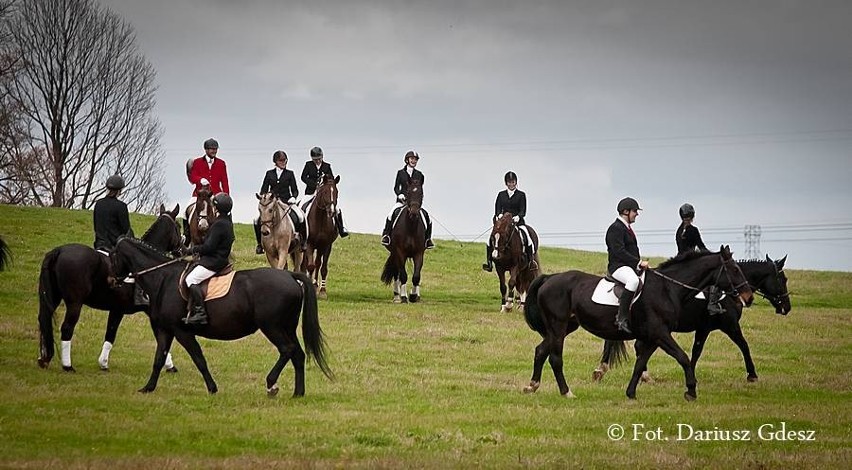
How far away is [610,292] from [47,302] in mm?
8445

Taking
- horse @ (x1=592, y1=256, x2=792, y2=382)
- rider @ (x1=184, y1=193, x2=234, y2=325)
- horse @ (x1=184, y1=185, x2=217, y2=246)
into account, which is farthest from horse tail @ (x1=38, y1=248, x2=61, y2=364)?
horse @ (x1=592, y1=256, x2=792, y2=382)

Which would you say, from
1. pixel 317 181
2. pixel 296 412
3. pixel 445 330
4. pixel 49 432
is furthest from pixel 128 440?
pixel 317 181

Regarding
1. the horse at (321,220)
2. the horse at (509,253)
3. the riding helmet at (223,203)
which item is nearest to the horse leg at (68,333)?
the riding helmet at (223,203)

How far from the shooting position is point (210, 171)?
1047 inches

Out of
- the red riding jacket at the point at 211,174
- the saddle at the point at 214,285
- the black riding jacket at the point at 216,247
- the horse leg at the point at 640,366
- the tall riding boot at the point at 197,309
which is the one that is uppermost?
the red riding jacket at the point at 211,174

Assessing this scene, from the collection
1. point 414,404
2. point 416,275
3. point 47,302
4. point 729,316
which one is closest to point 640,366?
point 729,316

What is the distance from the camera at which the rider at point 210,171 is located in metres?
26.5

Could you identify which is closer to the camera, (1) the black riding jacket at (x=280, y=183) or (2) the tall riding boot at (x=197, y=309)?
(2) the tall riding boot at (x=197, y=309)

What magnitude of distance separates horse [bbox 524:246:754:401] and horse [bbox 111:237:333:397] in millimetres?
3383

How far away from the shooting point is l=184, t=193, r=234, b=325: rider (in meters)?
15.6

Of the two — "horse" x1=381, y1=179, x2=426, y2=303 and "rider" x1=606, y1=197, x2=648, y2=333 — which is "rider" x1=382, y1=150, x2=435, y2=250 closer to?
"horse" x1=381, y1=179, x2=426, y2=303

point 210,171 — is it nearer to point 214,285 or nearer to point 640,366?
point 214,285

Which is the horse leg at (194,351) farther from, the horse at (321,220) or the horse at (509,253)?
the horse at (509,253)

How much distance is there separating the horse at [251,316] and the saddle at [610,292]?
407 cm
